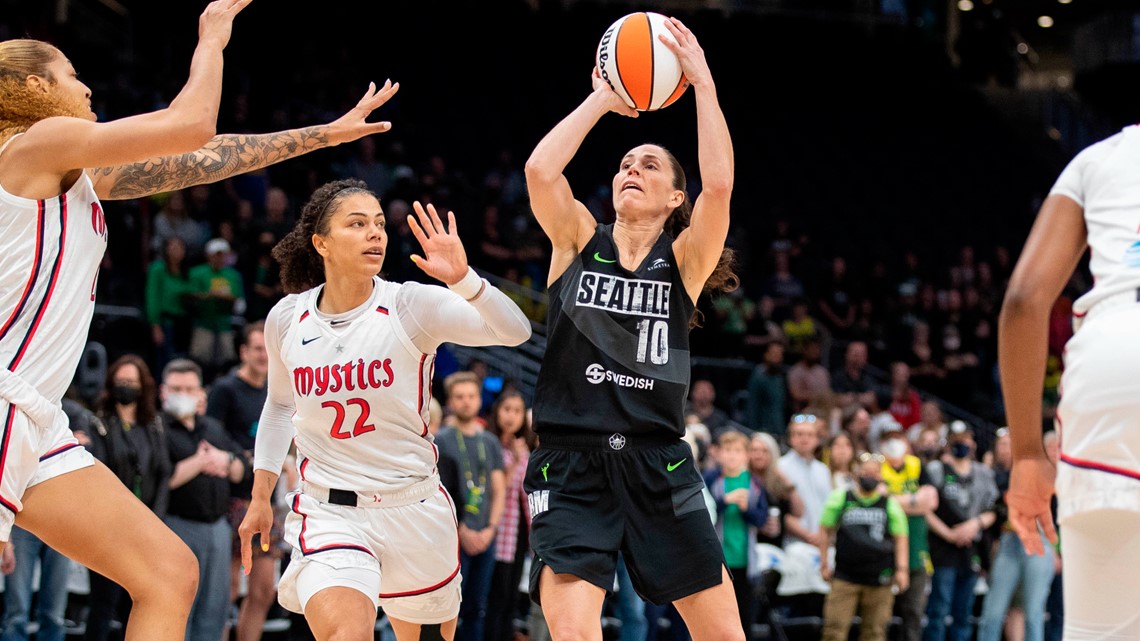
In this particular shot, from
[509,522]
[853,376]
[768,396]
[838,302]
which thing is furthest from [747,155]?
[509,522]

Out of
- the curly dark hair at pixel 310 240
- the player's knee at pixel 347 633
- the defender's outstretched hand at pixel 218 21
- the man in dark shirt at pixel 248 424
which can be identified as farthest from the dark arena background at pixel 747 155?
the defender's outstretched hand at pixel 218 21

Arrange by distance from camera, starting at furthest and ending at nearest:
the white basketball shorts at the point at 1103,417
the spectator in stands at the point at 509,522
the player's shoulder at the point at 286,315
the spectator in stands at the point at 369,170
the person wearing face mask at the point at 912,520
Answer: the spectator in stands at the point at 369,170
the person wearing face mask at the point at 912,520
the spectator in stands at the point at 509,522
the player's shoulder at the point at 286,315
the white basketball shorts at the point at 1103,417

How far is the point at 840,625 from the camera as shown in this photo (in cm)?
1076

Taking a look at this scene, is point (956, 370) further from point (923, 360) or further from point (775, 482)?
point (775, 482)

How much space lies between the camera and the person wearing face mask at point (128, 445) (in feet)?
26.7

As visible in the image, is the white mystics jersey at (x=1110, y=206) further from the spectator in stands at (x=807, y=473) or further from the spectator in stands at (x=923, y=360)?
the spectator in stands at (x=923, y=360)

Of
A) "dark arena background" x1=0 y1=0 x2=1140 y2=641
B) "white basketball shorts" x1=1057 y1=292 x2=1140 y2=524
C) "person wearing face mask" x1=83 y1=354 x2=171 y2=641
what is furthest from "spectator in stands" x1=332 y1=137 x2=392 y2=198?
"white basketball shorts" x1=1057 y1=292 x2=1140 y2=524

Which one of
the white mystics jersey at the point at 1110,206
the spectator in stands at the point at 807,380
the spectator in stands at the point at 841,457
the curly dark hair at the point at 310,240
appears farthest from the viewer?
the spectator in stands at the point at 807,380

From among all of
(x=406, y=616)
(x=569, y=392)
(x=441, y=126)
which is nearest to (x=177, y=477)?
(x=406, y=616)

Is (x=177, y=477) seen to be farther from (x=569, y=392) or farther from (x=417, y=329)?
(x=569, y=392)

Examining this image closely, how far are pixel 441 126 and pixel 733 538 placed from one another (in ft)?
36.3

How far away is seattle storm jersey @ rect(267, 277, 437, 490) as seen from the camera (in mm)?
5086

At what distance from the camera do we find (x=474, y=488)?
9.46m

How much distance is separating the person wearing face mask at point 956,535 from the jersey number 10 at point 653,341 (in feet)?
25.0
